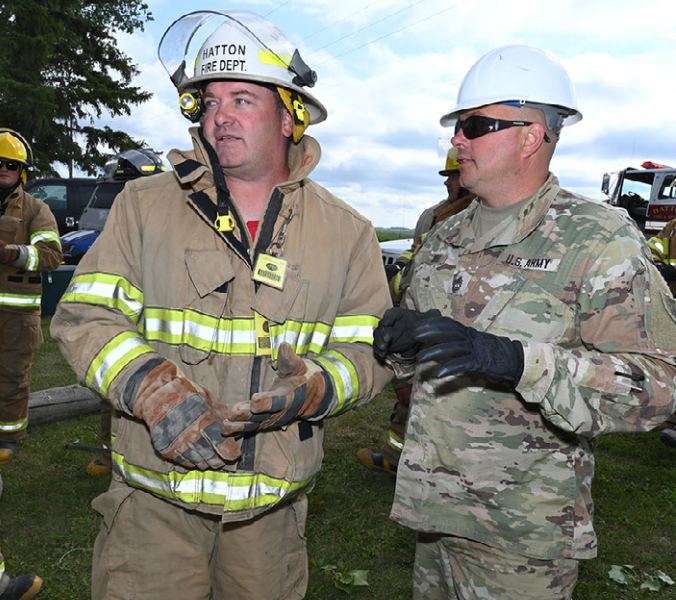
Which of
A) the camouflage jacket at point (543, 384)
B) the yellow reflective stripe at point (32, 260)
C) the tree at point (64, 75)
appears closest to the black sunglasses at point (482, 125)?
the camouflage jacket at point (543, 384)

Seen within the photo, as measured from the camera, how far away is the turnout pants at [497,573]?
2.02 m

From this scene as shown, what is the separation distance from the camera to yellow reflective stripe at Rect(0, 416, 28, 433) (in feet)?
16.1

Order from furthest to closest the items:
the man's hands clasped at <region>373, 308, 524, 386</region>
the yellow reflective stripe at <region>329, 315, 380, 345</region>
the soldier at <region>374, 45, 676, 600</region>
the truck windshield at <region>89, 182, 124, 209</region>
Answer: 1. the truck windshield at <region>89, 182, 124, 209</region>
2. the yellow reflective stripe at <region>329, 315, 380, 345</region>
3. the soldier at <region>374, 45, 676, 600</region>
4. the man's hands clasped at <region>373, 308, 524, 386</region>

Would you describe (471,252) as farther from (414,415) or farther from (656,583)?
(656,583)

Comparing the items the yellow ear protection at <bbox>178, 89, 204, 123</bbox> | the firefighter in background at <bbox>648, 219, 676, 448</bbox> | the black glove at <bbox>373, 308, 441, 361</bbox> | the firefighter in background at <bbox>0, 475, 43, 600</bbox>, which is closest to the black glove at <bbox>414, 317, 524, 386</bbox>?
the black glove at <bbox>373, 308, 441, 361</bbox>

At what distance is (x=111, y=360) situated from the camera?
1920 millimetres

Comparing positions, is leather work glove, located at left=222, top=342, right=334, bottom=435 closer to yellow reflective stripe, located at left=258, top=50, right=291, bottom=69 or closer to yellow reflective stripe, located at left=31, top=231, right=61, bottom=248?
yellow reflective stripe, located at left=258, top=50, right=291, bottom=69

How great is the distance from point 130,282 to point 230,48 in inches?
37.2

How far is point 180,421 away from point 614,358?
1.35 m

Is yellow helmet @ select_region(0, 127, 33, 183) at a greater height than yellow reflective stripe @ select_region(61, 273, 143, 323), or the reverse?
yellow helmet @ select_region(0, 127, 33, 183)

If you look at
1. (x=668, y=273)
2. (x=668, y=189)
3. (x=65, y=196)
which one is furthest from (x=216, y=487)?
(x=668, y=189)

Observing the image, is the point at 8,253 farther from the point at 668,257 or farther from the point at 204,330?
the point at 668,257

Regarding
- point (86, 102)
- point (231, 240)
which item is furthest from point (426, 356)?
point (86, 102)

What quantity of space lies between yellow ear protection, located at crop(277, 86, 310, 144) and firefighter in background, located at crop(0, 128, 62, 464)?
Answer: 3458 millimetres
